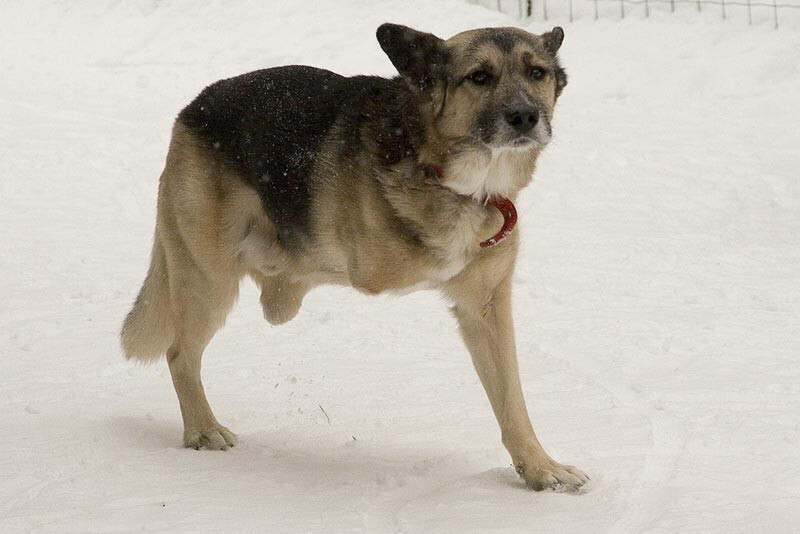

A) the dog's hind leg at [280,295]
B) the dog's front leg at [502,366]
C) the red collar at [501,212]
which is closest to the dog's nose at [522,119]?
the red collar at [501,212]

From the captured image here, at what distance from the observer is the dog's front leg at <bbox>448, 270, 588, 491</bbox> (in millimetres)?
4566

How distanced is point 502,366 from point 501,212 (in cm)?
68

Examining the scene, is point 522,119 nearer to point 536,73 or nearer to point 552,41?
point 536,73

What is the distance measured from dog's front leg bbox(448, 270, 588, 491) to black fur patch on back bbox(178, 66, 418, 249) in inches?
26.4

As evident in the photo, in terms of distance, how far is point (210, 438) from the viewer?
5.15m

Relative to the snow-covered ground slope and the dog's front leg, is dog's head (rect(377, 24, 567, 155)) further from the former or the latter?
the snow-covered ground slope

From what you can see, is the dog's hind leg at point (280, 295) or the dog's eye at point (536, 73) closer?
the dog's eye at point (536, 73)

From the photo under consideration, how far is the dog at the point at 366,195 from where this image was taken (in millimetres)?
4566

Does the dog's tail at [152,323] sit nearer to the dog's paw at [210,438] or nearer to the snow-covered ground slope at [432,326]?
the snow-covered ground slope at [432,326]

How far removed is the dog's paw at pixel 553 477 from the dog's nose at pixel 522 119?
53.8 inches

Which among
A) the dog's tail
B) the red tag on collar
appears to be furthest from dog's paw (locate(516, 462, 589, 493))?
the dog's tail

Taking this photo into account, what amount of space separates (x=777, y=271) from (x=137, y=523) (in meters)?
5.72

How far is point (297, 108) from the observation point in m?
5.19

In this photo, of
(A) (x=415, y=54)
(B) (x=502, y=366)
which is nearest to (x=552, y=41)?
(A) (x=415, y=54)
